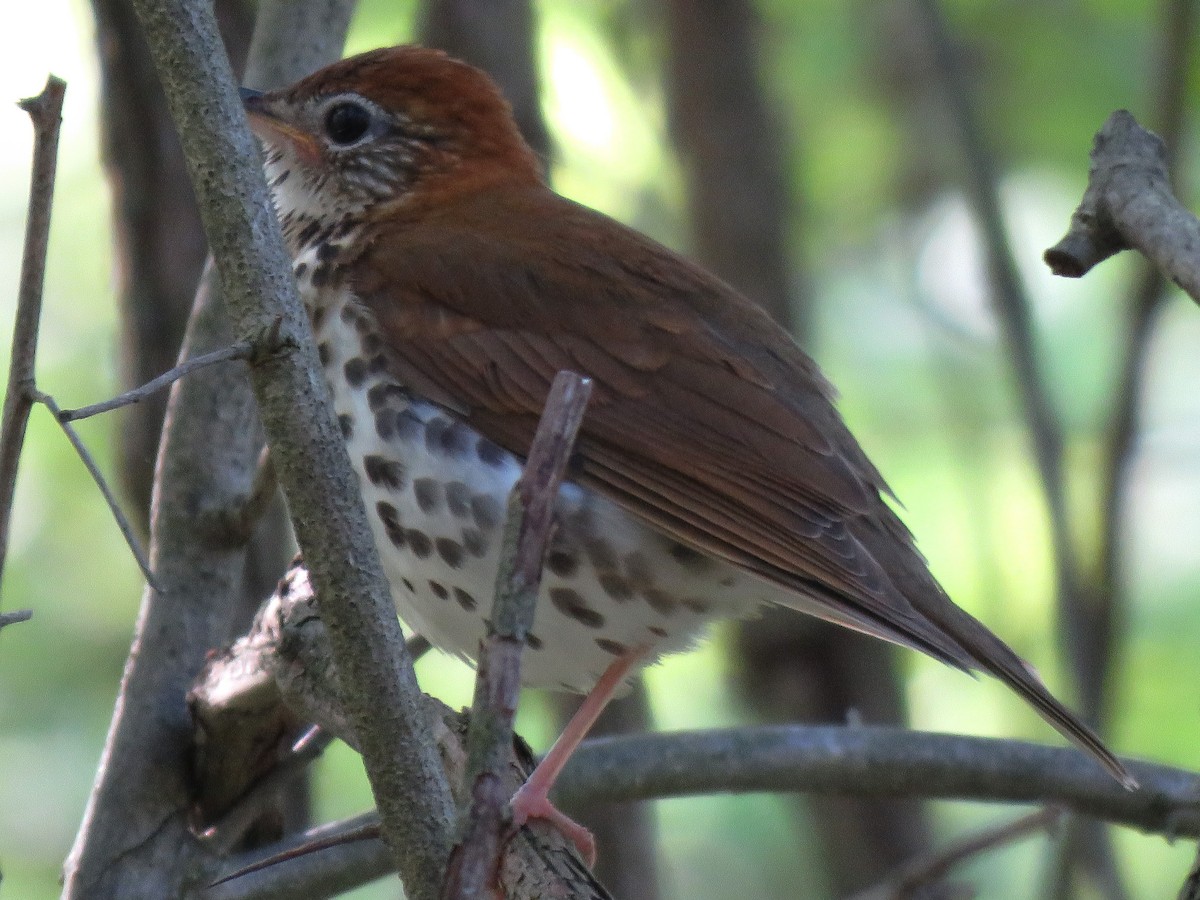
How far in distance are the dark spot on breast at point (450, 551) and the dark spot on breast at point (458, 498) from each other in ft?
0.21

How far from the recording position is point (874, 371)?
23.4 ft

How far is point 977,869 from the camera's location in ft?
22.9

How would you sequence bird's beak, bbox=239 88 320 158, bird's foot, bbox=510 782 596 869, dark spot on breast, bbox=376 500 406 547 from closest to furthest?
bird's foot, bbox=510 782 596 869 < dark spot on breast, bbox=376 500 406 547 < bird's beak, bbox=239 88 320 158

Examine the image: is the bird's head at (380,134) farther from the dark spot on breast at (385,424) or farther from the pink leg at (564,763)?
the pink leg at (564,763)

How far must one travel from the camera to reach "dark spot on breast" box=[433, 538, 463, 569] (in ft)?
11.3

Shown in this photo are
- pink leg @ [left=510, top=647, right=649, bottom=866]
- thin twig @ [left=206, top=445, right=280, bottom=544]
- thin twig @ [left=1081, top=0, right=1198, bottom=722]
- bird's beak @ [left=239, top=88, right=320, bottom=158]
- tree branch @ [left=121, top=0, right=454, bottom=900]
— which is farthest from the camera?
thin twig @ [left=1081, top=0, right=1198, bottom=722]

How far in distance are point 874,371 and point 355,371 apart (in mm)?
3875

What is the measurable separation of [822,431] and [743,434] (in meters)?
0.21

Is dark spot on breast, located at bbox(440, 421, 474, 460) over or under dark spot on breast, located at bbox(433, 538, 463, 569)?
over

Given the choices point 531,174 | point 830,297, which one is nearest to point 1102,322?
point 830,297

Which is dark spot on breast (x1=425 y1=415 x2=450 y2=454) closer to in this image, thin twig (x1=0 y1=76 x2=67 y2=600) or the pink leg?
the pink leg

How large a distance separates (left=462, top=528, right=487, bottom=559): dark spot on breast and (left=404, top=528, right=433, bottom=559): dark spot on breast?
0.09 meters

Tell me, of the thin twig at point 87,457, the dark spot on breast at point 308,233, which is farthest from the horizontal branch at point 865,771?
the dark spot on breast at point 308,233

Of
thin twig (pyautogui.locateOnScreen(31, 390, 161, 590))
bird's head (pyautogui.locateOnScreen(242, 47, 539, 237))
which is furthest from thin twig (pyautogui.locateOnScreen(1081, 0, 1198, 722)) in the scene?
thin twig (pyautogui.locateOnScreen(31, 390, 161, 590))
